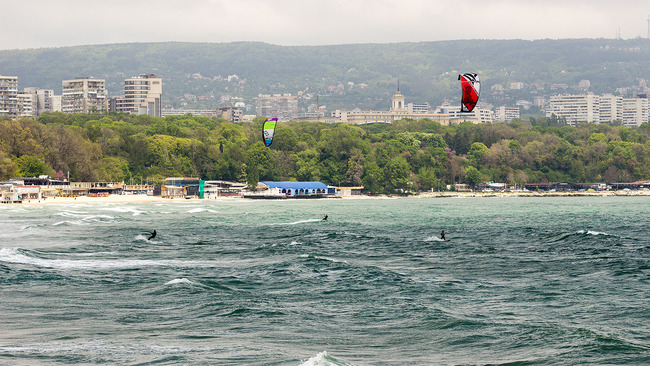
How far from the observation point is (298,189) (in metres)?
170

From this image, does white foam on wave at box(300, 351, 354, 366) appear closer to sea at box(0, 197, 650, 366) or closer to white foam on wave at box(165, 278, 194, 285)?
sea at box(0, 197, 650, 366)

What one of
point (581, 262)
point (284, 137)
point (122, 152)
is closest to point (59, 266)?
point (581, 262)

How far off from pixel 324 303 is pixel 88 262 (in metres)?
15.5

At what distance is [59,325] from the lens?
876 inches

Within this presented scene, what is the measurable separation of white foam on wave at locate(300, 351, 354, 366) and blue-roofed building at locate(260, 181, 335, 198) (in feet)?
483

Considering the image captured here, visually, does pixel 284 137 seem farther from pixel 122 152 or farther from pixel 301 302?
pixel 301 302

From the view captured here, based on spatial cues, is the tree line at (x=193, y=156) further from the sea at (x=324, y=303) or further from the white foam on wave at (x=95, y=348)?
the white foam on wave at (x=95, y=348)

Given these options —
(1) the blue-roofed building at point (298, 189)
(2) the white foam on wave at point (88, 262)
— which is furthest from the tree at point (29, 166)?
(2) the white foam on wave at point (88, 262)

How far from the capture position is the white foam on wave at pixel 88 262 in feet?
118

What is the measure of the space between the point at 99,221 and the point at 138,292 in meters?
45.6

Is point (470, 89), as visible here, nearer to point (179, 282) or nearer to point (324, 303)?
point (324, 303)

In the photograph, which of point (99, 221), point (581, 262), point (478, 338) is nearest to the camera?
point (478, 338)

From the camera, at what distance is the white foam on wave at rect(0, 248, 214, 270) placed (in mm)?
35875

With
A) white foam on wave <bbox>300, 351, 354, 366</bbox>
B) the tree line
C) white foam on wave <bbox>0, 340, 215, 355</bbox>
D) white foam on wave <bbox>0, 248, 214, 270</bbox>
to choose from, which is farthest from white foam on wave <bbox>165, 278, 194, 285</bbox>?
the tree line
